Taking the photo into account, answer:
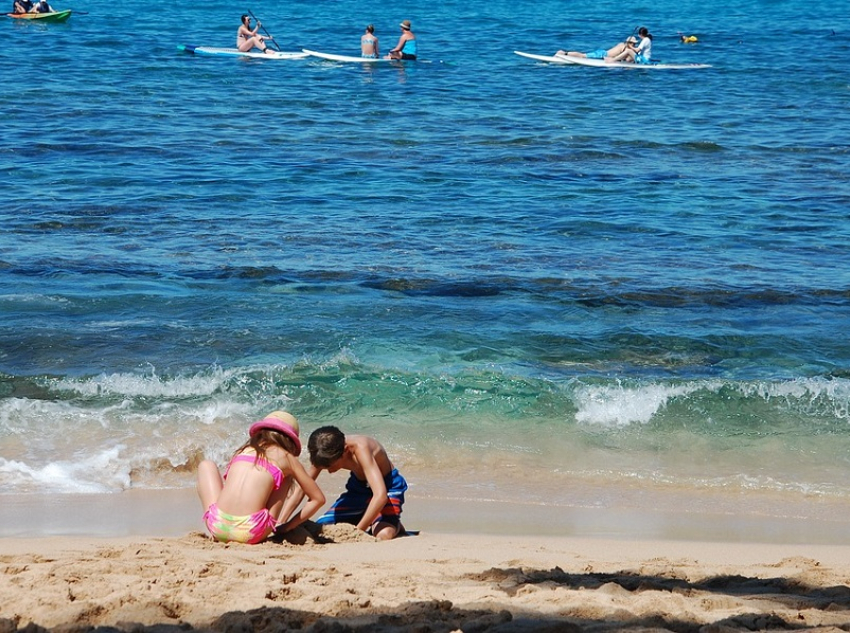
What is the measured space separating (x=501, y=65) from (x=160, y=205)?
13.9m

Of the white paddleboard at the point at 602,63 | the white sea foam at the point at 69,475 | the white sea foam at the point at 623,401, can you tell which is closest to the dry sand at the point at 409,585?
the white sea foam at the point at 69,475

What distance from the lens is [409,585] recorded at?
14.9 feet

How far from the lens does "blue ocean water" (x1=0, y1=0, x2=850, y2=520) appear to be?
759cm

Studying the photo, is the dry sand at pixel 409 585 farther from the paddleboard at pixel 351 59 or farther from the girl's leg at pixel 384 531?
the paddleboard at pixel 351 59

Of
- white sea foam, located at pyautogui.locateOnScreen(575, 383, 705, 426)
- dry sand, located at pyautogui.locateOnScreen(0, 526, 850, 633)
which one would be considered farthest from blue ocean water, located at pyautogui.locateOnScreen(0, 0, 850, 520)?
dry sand, located at pyautogui.locateOnScreen(0, 526, 850, 633)

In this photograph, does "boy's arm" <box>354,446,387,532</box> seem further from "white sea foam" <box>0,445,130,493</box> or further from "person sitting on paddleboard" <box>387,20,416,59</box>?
"person sitting on paddleboard" <box>387,20,416,59</box>

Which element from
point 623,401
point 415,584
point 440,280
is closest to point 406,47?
point 440,280

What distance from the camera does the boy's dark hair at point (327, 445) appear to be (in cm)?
568

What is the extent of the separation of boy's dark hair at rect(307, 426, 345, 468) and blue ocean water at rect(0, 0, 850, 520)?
143cm

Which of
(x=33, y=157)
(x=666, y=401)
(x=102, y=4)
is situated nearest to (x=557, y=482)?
(x=666, y=401)

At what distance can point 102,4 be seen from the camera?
121ft

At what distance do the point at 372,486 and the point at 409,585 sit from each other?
1252mm

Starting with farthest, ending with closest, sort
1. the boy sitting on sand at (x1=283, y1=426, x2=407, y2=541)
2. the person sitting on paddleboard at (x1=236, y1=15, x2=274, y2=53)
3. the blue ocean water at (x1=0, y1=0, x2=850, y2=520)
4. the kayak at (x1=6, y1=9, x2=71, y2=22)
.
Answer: the kayak at (x1=6, y1=9, x2=71, y2=22) → the person sitting on paddleboard at (x1=236, y1=15, x2=274, y2=53) → the blue ocean water at (x1=0, y1=0, x2=850, y2=520) → the boy sitting on sand at (x1=283, y1=426, x2=407, y2=541)

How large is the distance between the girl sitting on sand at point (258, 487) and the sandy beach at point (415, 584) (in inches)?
4.1
